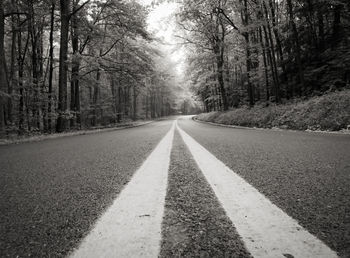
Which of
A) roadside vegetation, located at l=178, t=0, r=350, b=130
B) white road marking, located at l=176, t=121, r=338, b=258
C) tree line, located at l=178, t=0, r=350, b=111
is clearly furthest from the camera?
tree line, located at l=178, t=0, r=350, b=111

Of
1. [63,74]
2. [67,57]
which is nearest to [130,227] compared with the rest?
[63,74]

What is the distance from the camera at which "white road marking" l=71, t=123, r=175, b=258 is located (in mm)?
742

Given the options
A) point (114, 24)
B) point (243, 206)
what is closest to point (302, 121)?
point (243, 206)

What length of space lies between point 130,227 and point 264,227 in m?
0.61

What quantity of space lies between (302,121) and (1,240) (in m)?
8.76

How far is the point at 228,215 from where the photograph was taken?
100cm

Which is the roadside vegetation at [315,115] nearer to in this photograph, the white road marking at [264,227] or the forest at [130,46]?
the forest at [130,46]

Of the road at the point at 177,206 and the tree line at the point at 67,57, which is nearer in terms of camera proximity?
the road at the point at 177,206

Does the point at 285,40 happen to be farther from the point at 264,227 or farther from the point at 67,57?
the point at 264,227

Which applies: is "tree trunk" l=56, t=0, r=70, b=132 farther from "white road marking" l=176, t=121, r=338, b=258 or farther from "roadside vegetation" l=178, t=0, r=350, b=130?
"white road marking" l=176, t=121, r=338, b=258

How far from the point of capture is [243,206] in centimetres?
111

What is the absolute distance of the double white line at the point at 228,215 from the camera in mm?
730

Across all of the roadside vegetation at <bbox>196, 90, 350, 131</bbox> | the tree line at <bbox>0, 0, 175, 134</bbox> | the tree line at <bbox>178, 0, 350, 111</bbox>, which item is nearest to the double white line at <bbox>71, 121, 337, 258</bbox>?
the roadside vegetation at <bbox>196, 90, 350, 131</bbox>

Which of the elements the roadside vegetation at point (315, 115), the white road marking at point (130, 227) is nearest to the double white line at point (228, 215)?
the white road marking at point (130, 227)
